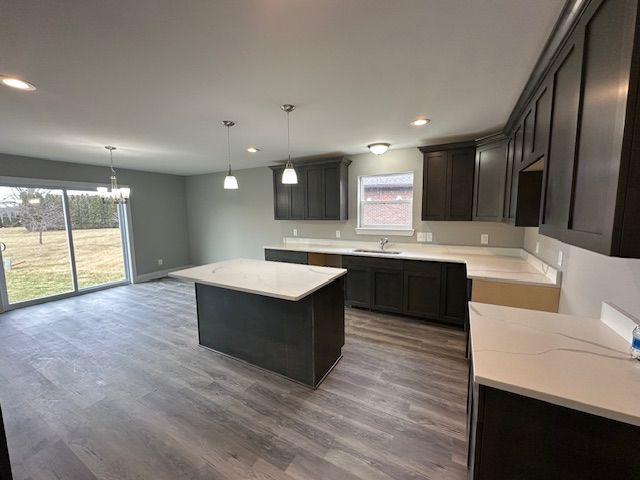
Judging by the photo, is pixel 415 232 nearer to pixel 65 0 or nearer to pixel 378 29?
pixel 378 29

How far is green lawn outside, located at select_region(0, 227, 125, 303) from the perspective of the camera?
13.7 ft

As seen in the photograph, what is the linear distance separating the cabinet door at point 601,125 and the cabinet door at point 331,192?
10.9 feet

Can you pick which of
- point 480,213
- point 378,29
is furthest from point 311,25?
point 480,213

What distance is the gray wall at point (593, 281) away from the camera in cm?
125

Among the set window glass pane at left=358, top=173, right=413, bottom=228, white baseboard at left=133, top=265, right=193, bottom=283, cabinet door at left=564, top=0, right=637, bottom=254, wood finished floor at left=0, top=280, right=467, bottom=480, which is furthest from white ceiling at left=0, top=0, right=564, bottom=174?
white baseboard at left=133, top=265, right=193, bottom=283

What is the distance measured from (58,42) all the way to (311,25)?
4.65ft

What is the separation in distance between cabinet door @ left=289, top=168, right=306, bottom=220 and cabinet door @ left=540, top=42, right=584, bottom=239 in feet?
11.7

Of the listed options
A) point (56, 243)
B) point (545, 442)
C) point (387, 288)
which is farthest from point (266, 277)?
point (56, 243)

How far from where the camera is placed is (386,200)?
14.1 ft

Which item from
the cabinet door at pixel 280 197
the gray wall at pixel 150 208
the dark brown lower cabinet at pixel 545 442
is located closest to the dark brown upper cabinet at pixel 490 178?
the dark brown lower cabinet at pixel 545 442

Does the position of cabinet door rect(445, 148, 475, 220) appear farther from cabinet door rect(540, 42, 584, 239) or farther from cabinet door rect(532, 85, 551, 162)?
cabinet door rect(540, 42, 584, 239)

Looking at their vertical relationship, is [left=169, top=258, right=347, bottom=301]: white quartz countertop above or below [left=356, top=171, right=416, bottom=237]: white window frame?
below

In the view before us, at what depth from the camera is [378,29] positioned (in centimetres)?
139

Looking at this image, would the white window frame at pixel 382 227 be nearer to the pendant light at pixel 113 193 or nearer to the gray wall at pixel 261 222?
the gray wall at pixel 261 222
